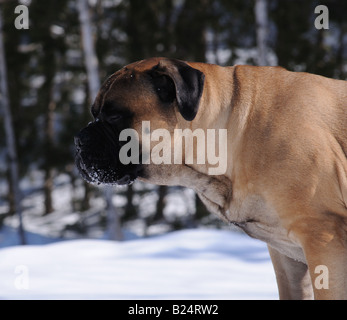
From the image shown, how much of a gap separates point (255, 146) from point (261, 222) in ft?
1.20

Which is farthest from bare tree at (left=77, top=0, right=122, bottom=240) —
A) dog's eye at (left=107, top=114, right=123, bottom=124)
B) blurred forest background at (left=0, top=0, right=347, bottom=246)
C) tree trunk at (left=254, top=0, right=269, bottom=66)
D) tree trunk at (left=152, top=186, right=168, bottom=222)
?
dog's eye at (left=107, top=114, right=123, bottom=124)

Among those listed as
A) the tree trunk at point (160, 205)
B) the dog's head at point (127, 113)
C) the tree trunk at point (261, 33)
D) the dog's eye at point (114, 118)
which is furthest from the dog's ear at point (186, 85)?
the tree trunk at point (160, 205)

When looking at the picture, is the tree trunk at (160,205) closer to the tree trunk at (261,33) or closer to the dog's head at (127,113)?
the tree trunk at (261,33)

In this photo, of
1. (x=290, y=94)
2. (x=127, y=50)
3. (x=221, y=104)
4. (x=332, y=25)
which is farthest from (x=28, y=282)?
(x=332, y=25)

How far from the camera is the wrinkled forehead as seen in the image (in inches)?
117

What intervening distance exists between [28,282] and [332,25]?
10033mm

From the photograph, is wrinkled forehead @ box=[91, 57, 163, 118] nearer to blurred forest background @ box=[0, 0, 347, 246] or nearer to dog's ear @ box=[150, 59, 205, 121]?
dog's ear @ box=[150, 59, 205, 121]

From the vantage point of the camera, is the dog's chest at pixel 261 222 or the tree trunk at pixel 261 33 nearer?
the dog's chest at pixel 261 222

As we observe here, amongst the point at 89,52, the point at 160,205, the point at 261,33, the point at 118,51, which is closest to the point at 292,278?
the point at 261,33

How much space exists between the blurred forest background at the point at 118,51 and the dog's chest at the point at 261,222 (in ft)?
26.7

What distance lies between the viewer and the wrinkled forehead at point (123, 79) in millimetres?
2965

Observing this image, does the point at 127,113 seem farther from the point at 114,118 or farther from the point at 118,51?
the point at 118,51

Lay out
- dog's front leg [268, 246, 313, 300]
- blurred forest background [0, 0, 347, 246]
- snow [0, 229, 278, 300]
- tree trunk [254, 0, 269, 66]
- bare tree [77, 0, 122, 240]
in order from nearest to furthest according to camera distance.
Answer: dog's front leg [268, 246, 313, 300], snow [0, 229, 278, 300], tree trunk [254, 0, 269, 66], bare tree [77, 0, 122, 240], blurred forest background [0, 0, 347, 246]
